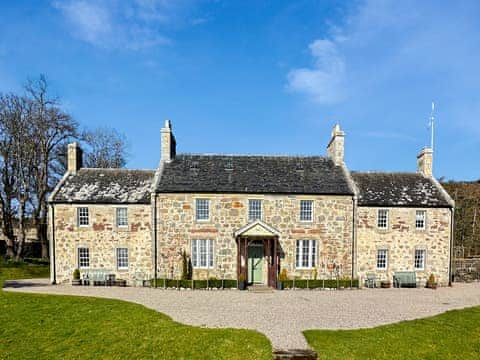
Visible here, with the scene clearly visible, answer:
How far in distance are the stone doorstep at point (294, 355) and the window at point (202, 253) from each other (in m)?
12.8

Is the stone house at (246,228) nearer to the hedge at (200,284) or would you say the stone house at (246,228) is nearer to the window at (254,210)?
the window at (254,210)

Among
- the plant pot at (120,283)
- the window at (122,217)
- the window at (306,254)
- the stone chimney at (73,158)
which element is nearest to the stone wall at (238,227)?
the window at (306,254)

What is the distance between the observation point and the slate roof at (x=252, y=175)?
22.5m

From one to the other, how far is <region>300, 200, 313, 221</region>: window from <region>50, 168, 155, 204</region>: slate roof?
12.3 metres

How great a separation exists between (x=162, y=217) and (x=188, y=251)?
10.9 feet

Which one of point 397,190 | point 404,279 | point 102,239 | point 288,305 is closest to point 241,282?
point 288,305

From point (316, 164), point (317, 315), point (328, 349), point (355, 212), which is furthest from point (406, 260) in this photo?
point (328, 349)

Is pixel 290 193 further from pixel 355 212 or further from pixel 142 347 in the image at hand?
pixel 142 347

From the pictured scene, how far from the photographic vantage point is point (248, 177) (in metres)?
23.4

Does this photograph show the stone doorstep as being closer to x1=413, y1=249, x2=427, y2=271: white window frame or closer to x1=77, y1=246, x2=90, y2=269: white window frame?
x1=413, y1=249, x2=427, y2=271: white window frame

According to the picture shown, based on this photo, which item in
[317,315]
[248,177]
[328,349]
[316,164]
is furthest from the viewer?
[316,164]

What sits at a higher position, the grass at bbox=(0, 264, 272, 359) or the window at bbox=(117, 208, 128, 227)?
the window at bbox=(117, 208, 128, 227)

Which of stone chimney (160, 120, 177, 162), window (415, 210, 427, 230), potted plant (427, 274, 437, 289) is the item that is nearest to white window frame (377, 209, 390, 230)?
window (415, 210, 427, 230)

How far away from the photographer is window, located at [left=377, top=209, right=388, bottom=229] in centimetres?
2283
